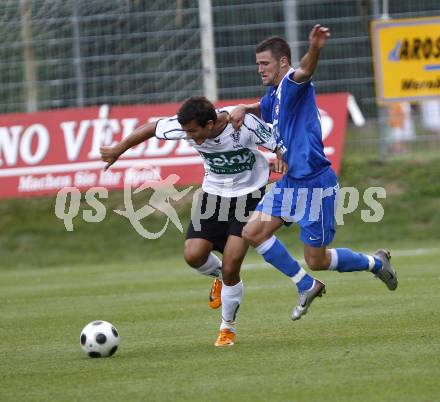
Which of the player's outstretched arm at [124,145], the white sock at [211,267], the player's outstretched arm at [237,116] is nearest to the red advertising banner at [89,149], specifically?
the white sock at [211,267]

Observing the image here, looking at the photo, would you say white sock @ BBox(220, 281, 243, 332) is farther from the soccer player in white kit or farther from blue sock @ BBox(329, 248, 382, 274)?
blue sock @ BBox(329, 248, 382, 274)

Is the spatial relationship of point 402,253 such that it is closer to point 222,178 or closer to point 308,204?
point 222,178

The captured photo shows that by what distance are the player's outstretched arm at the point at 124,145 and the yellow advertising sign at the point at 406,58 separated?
11.0 metres

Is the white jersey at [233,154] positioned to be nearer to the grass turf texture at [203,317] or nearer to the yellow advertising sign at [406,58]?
the grass turf texture at [203,317]

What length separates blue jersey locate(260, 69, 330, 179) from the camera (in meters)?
8.75

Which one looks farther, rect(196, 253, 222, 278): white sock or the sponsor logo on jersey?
rect(196, 253, 222, 278): white sock

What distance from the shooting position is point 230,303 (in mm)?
8820

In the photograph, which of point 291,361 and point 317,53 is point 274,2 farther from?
point 291,361

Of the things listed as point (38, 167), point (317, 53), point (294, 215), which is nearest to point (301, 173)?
point (294, 215)

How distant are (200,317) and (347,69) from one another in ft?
35.0

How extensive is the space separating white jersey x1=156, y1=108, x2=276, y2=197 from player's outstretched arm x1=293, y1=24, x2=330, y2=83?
650 millimetres

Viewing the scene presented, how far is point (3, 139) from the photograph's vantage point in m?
19.2

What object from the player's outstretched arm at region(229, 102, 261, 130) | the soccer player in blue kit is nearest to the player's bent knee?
the soccer player in blue kit

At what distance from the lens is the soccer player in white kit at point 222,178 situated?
8.66 meters
